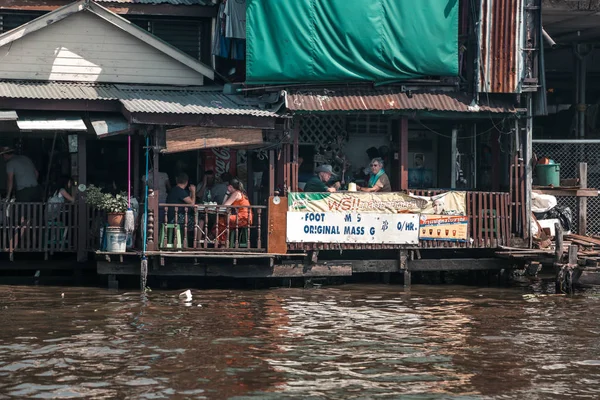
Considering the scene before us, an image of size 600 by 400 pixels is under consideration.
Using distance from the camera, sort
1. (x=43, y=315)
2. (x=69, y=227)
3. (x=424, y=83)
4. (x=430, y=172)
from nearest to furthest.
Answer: (x=43, y=315), (x=69, y=227), (x=424, y=83), (x=430, y=172)

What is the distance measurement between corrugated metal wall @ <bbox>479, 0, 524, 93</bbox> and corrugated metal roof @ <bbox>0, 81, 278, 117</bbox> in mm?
4370

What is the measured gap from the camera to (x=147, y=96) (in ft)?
66.6

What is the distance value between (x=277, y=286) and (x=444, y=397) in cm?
932

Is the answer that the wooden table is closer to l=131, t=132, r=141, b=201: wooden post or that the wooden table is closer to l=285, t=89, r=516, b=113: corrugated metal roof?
l=285, t=89, r=516, b=113: corrugated metal roof

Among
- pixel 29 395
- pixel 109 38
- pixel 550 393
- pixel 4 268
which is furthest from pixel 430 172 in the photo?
pixel 29 395

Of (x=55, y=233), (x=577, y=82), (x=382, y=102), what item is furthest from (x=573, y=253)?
(x=55, y=233)

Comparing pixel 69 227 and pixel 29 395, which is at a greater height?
pixel 69 227

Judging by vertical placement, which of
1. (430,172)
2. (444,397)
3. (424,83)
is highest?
(424,83)

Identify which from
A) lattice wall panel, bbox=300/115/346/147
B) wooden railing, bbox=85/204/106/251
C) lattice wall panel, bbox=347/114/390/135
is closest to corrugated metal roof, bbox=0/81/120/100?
wooden railing, bbox=85/204/106/251

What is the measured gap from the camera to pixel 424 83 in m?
20.9

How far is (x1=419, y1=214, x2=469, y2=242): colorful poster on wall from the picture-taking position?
814 inches

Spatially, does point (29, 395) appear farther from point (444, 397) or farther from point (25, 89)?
point (25, 89)

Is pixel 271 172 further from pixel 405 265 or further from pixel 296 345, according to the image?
pixel 296 345

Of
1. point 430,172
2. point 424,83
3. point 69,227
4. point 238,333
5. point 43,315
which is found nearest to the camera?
point 238,333
